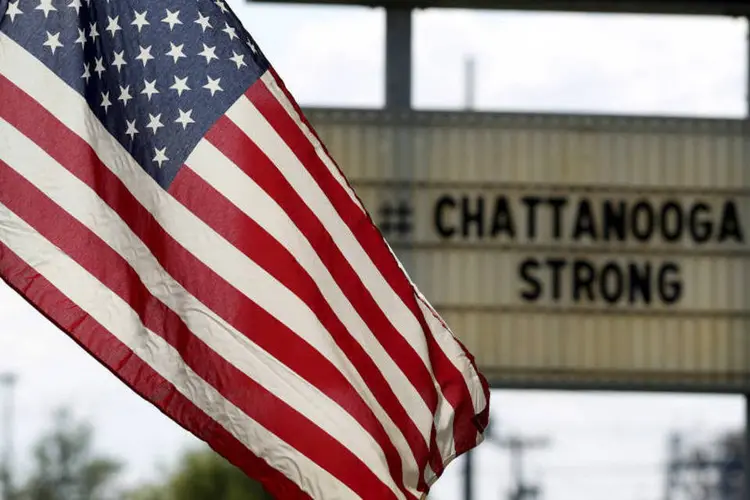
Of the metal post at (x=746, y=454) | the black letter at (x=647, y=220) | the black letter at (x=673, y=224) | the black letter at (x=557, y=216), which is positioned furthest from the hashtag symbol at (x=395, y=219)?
the metal post at (x=746, y=454)

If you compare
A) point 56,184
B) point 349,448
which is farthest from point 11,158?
point 349,448

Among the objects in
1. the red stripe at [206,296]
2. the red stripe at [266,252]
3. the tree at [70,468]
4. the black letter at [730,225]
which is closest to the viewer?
the red stripe at [206,296]

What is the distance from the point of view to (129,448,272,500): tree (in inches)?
3182

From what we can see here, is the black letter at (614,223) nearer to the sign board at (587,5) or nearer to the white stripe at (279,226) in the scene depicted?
the sign board at (587,5)

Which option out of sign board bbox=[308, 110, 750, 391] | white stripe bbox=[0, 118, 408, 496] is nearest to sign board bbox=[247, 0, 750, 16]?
sign board bbox=[308, 110, 750, 391]

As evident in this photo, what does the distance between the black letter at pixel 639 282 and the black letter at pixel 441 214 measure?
115cm

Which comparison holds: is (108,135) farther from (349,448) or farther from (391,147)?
(391,147)

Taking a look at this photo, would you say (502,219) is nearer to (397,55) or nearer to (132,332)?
(397,55)

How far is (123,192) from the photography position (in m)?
9.02

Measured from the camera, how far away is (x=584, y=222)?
593 inches

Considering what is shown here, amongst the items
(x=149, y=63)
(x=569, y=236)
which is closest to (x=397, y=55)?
(x=569, y=236)

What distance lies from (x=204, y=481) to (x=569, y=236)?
72026 millimetres

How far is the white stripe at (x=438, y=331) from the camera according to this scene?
9234 mm

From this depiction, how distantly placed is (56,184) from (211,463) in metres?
78.5
